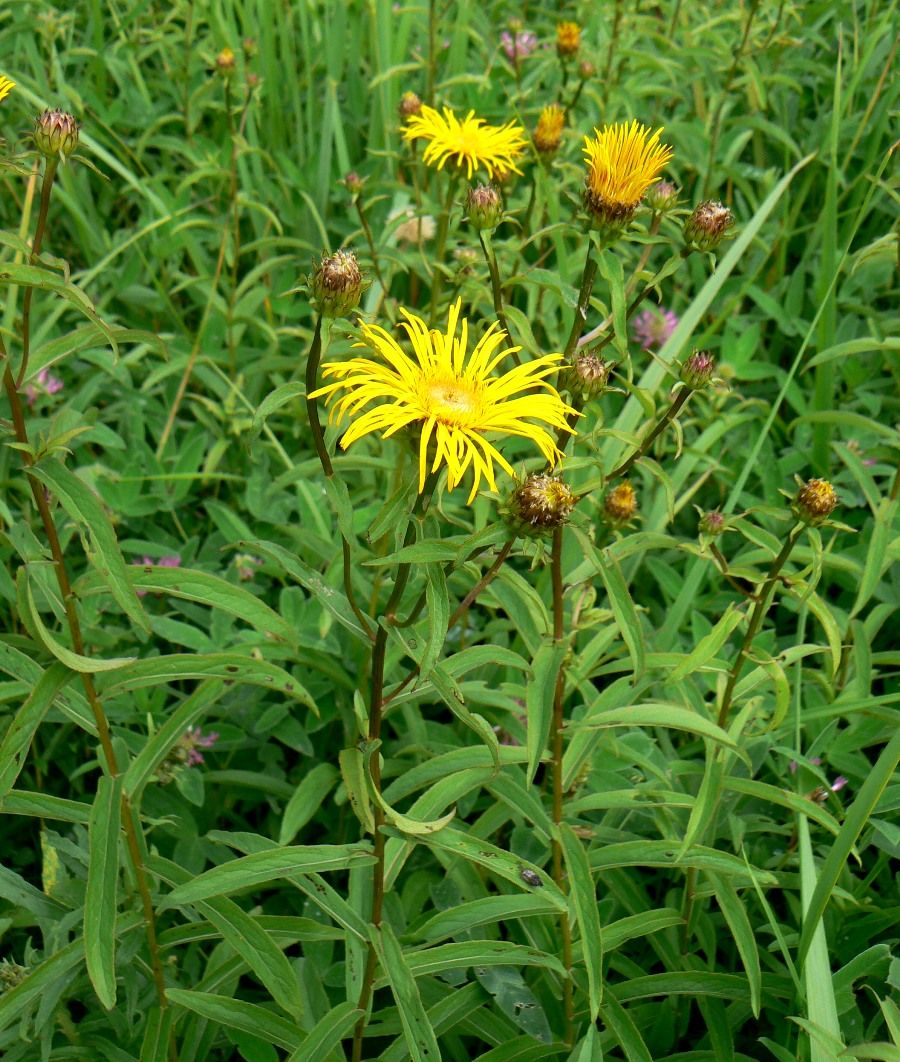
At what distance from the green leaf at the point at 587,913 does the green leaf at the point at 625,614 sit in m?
0.28

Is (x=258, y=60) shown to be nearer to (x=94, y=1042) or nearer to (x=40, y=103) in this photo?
(x=40, y=103)

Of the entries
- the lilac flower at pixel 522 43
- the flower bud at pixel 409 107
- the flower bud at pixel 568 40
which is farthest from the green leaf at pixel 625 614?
the lilac flower at pixel 522 43

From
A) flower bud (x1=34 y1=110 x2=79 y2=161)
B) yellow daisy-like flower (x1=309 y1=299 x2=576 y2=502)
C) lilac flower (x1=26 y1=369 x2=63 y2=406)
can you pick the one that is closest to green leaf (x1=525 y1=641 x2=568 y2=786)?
yellow daisy-like flower (x1=309 y1=299 x2=576 y2=502)

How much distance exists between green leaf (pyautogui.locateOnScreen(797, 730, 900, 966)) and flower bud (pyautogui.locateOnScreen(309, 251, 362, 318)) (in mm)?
894

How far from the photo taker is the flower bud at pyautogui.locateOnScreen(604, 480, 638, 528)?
1.62m

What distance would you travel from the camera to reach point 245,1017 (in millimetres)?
1393

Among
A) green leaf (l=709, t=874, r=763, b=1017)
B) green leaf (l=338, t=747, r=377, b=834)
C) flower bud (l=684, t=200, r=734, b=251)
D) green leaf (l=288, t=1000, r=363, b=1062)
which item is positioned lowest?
green leaf (l=709, t=874, r=763, b=1017)

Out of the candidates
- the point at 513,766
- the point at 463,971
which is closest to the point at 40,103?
the point at 513,766

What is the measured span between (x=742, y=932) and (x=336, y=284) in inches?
39.8

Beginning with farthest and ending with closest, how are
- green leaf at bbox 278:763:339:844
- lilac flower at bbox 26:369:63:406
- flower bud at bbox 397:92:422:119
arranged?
lilac flower at bbox 26:369:63:406, flower bud at bbox 397:92:422:119, green leaf at bbox 278:763:339:844

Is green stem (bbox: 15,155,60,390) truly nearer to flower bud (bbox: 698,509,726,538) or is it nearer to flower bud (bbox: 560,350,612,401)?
flower bud (bbox: 560,350,612,401)

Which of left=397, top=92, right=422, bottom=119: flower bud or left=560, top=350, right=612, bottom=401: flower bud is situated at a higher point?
left=397, top=92, right=422, bottom=119: flower bud

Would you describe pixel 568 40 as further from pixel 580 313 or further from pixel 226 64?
pixel 580 313

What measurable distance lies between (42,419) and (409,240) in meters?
1.01
